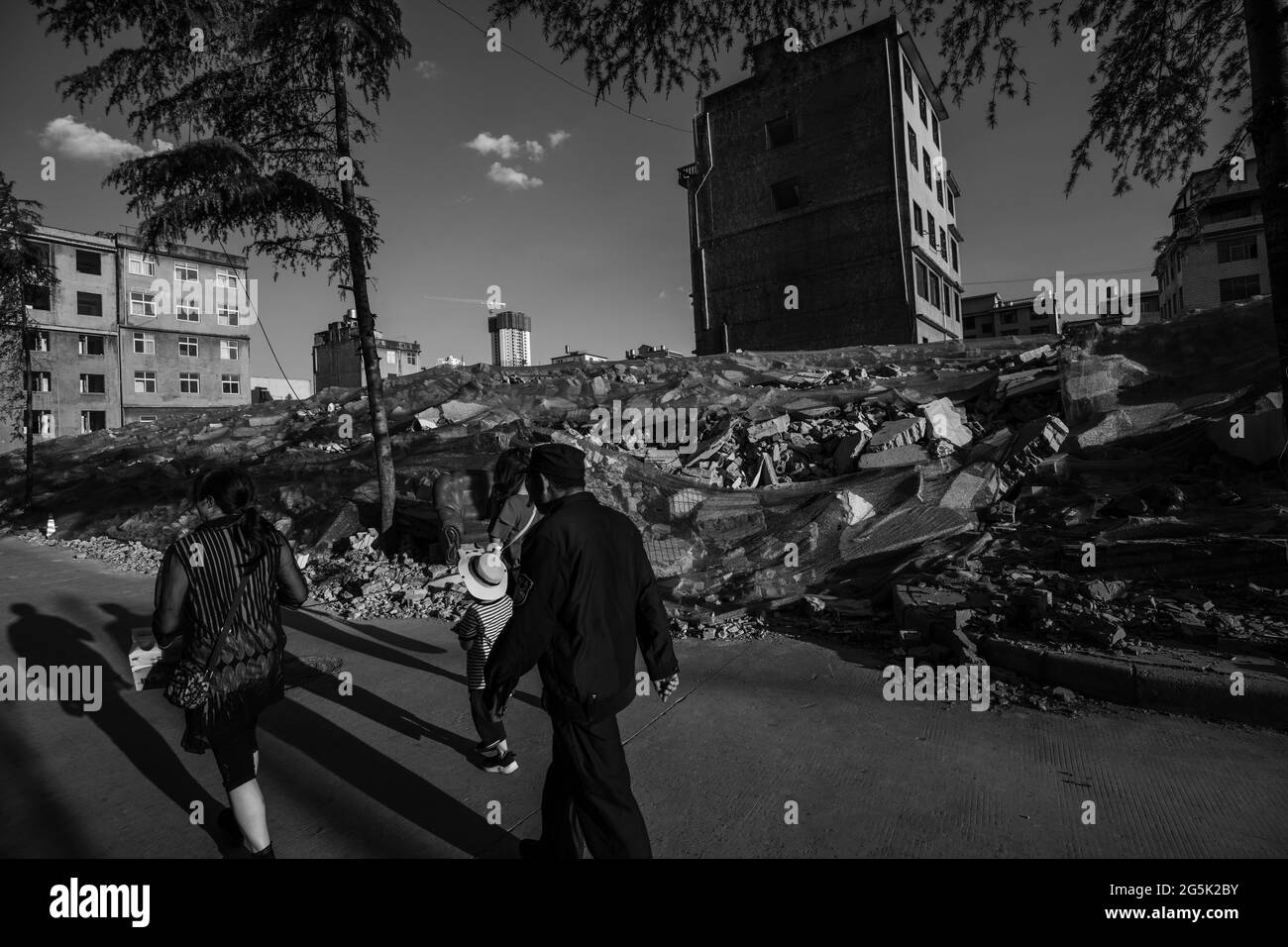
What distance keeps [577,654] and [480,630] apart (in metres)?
1.56

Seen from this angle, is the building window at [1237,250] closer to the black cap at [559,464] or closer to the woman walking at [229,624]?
the black cap at [559,464]

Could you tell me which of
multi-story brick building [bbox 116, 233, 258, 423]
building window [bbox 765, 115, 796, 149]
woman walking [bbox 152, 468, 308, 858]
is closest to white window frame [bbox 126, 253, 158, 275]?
multi-story brick building [bbox 116, 233, 258, 423]

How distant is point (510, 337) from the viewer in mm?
58594

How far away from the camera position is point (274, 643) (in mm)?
2551

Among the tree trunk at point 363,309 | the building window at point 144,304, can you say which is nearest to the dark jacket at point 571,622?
the tree trunk at point 363,309

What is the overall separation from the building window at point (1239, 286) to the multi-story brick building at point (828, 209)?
23737 millimetres

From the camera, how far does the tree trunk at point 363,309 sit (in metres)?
7.38

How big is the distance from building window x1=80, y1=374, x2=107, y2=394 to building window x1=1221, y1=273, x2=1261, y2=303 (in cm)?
6822

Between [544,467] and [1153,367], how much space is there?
10.2 meters

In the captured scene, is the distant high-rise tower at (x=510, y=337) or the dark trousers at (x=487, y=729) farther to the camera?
the distant high-rise tower at (x=510, y=337)

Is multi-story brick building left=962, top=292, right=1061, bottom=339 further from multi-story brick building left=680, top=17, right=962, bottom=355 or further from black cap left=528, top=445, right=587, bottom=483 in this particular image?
black cap left=528, top=445, right=587, bottom=483

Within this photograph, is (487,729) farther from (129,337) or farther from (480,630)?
(129,337)
